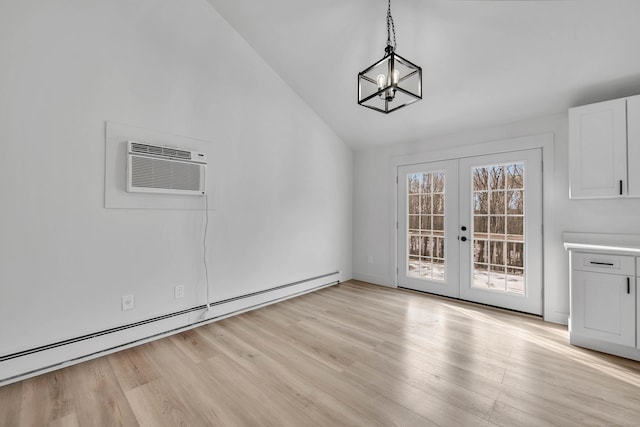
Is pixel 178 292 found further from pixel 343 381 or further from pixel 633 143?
pixel 633 143

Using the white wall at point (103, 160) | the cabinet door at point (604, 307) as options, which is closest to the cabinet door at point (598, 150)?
the cabinet door at point (604, 307)

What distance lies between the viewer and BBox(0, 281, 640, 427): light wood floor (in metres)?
1.65

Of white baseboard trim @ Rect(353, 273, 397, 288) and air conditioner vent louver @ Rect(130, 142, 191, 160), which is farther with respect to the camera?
white baseboard trim @ Rect(353, 273, 397, 288)

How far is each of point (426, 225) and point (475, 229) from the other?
656 mm

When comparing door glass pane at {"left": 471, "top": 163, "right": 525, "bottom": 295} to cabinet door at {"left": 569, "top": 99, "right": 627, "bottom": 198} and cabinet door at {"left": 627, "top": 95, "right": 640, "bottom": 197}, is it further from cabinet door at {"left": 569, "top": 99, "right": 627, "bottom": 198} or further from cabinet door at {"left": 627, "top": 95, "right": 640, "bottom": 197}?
cabinet door at {"left": 627, "top": 95, "right": 640, "bottom": 197}

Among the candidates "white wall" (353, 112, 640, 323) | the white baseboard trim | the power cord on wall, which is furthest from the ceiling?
the white baseboard trim

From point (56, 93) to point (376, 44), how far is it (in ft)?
9.37

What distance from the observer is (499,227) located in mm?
3449

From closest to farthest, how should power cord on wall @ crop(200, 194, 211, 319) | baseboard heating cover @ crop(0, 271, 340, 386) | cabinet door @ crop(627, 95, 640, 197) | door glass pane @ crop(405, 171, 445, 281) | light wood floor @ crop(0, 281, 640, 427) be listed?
light wood floor @ crop(0, 281, 640, 427) → baseboard heating cover @ crop(0, 271, 340, 386) → cabinet door @ crop(627, 95, 640, 197) → power cord on wall @ crop(200, 194, 211, 319) → door glass pane @ crop(405, 171, 445, 281)

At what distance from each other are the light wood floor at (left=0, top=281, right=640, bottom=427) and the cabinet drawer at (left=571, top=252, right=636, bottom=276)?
0.70m

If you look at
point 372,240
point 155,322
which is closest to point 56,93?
point 155,322

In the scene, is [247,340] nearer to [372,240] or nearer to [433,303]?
[433,303]

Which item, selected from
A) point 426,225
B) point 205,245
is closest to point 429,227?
point 426,225

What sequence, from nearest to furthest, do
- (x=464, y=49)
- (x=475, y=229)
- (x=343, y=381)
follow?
(x=343, y=381), (x=464, y=49), (x=475, y=229)
